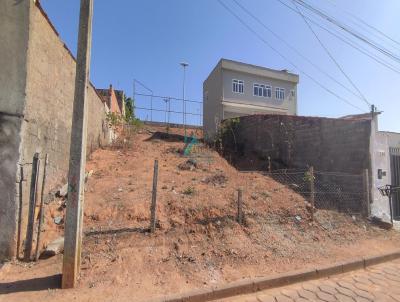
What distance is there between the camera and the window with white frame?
24.2 m

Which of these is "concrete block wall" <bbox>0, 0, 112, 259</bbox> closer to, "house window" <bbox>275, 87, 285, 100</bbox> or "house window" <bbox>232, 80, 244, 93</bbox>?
"house window" <bbox>232, 80, 244, 93</bbox>

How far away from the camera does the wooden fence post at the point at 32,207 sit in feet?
15.0

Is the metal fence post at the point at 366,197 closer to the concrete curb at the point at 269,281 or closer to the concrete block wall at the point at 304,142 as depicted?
the concrete block wall at the point at 304,142

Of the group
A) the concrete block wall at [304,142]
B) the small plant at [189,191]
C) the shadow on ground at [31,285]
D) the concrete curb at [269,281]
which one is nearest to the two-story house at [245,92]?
the concrete block wall at [304,142]

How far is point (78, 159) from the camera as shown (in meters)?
4.24

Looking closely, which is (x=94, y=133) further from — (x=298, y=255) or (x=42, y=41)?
(x=298, y=255)

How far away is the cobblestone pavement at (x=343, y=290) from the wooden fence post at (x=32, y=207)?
302cm

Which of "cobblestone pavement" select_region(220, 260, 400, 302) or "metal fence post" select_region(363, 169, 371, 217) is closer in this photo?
"cobblestone pavement" select_region(220, 260, 400, 302)

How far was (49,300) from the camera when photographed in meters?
3.74

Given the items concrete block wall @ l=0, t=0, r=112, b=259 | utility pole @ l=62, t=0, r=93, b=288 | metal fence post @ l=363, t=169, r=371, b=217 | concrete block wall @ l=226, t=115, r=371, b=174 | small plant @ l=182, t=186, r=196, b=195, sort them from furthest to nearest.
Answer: concrete block wall @ l=226, t=115, r=371, b=174
metal fence post @ l=363, t=169, r=371, b=217
small plant @ l=182, t=186, r=196, b=195
concrete block wall @ l=0, t=0, r=112, b=259
utility pole @ l=62, t=0, r=93, b=288

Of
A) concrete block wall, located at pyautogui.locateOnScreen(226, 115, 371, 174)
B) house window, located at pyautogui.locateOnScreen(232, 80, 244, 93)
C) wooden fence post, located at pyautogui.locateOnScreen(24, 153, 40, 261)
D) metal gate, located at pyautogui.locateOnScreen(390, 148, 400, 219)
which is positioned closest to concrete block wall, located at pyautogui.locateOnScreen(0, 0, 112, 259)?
wooden fence post, located at pyautogui.locateOnScreen(24, 153, 40, 261)

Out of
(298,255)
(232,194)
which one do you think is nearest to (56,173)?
(232,194)

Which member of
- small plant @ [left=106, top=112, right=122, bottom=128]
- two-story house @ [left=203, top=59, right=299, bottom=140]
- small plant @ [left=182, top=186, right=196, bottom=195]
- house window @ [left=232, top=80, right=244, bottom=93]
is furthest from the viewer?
house window @ [left=232, top=80, right=244, bottom=93]

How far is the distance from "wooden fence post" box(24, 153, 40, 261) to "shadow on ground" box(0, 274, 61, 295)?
0.56 metres
